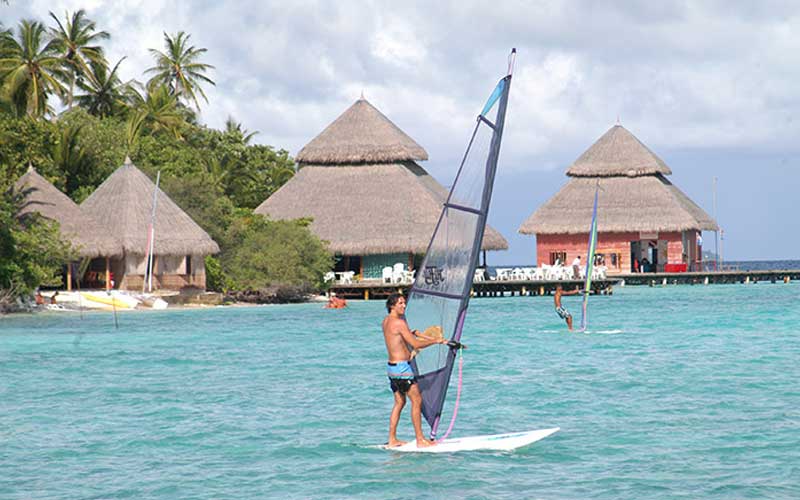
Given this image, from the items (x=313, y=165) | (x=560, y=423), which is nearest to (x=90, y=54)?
(x=313, y=165)

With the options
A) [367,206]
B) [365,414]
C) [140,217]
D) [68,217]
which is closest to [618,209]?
[367,206]

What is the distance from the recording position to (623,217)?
6069 centimetres

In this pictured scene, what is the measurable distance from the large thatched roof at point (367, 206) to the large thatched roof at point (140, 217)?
7853 mm

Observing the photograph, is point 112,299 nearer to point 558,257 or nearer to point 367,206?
point 367,206

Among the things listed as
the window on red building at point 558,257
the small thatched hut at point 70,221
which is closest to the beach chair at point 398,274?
the small thatched hut at point 70,221

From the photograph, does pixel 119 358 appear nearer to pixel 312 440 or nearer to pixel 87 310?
pixel 312 440

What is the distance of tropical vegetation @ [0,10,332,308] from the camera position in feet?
121

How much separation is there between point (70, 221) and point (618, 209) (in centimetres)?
2868

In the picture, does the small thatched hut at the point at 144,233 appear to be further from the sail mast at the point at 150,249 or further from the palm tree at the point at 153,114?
the palm tree at the point at 153,114

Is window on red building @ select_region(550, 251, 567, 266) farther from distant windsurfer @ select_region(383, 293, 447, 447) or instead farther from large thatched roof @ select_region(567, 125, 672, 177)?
distant windsurfer @ select_region(383, 293, 447, 447)

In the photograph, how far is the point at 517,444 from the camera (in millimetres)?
13078

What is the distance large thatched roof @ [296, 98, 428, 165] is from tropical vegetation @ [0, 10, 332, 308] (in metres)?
4.31

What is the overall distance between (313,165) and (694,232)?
1955 centimetres

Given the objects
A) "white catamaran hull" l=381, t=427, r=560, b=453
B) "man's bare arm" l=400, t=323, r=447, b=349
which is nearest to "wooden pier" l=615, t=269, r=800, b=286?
"white catamaran hull" l=381, t=427, r=560, b=453
